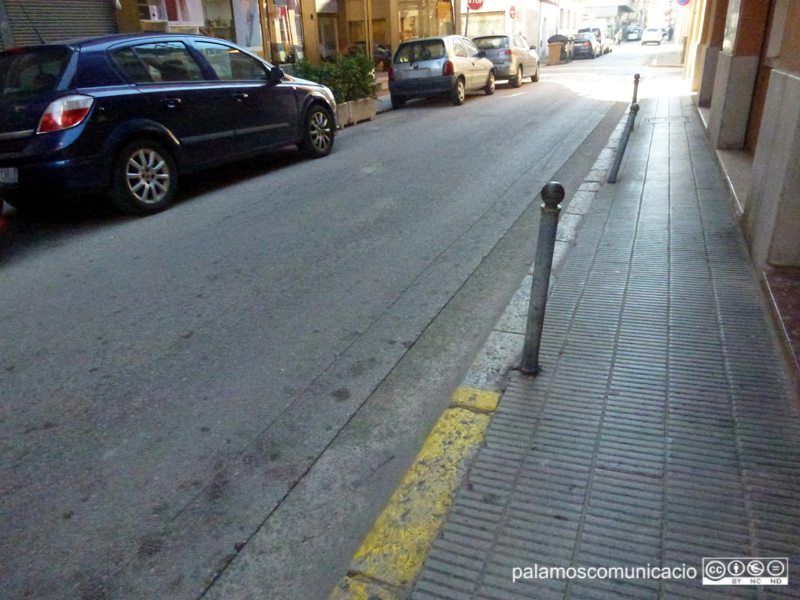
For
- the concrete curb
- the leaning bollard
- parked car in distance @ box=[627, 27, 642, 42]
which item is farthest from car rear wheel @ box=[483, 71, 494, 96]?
parked car in distance @ box=[627, 27, 642, 42]

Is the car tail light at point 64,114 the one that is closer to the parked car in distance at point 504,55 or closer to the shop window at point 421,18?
the parked car in distance at point 504,55

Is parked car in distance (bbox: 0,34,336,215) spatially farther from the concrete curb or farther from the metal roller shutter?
the concrete curb

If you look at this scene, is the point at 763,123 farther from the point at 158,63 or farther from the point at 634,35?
the point at 634,35

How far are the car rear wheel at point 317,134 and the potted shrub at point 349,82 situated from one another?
3160mm

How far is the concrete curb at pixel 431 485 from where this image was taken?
90.3 inches

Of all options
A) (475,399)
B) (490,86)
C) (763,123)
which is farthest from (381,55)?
(475,399)

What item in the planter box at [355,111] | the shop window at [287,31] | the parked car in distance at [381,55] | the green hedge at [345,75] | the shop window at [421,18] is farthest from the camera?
the shop window at [421,18]

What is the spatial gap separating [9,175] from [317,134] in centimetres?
463

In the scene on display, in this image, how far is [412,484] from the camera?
2764 millimetres

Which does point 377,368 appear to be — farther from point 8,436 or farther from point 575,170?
point 575,170

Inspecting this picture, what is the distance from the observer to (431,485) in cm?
274

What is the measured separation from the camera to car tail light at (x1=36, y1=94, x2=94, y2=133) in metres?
6.09

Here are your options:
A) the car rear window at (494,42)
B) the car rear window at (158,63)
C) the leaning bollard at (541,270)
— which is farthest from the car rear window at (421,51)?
the leaning bollard at (541,270)

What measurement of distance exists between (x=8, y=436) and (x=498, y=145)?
856 cm
